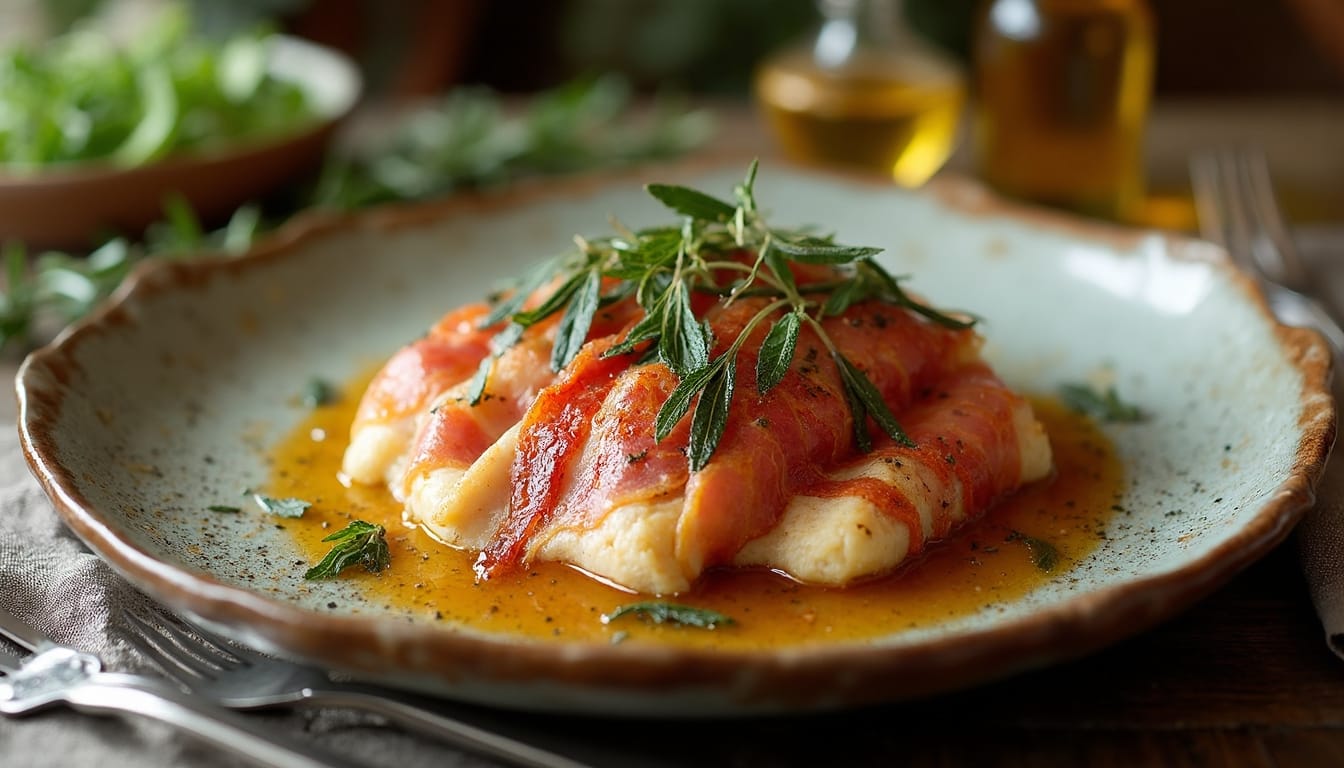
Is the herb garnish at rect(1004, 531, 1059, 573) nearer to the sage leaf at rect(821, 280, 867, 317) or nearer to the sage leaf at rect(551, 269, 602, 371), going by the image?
the sage leaf at rect(821, 280, 867, 317)

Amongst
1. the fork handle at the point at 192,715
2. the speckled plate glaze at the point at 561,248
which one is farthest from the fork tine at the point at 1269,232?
the fork handle at the point at 192,715

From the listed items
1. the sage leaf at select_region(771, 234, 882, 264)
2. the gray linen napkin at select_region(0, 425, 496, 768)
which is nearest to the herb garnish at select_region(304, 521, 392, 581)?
the gray linen napkin at select_region(0, 425, 496, 768)

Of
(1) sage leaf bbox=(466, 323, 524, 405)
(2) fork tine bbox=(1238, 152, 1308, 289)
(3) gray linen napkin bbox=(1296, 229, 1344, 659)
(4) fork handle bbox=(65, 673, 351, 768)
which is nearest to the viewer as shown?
(4) fork handle bbox=(65, 673, 351, 768)

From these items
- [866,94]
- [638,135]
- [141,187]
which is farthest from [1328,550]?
[141,187]

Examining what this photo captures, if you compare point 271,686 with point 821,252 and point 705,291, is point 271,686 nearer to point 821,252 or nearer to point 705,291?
point 705,291

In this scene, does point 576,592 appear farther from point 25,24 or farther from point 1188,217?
point 25,24

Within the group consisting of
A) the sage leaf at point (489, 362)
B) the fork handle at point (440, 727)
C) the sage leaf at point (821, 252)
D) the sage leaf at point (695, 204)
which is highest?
the sage leaf at point (695, 204)

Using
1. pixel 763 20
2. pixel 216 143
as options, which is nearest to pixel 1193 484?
pixel 216 143

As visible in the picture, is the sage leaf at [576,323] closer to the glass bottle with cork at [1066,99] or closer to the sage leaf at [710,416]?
the sage leaf at [710,416]
